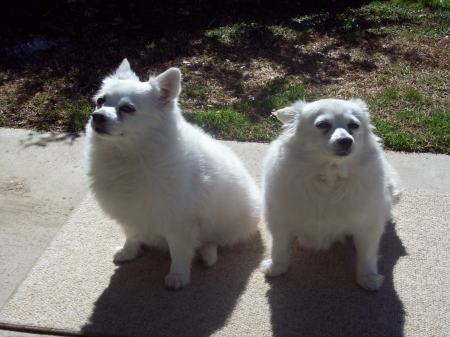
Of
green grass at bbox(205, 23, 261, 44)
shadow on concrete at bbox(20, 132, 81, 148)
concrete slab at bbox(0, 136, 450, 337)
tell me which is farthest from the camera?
green grass at bbox(205, 23, 261, 44)

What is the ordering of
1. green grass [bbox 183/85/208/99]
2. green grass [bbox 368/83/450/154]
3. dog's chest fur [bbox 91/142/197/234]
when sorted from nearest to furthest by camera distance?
dog's chest fur [bbox 91/142/197/234] < green grass [bbox 368/83/450/154] < green grass [bbox 183/85/208/99]

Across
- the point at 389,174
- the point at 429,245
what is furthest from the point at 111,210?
the point at 429,245

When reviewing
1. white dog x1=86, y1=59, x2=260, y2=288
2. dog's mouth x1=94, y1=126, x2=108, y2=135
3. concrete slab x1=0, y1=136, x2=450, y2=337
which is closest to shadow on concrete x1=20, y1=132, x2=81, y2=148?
concrete slab x1=0, y1=136, x2=450, y2=337

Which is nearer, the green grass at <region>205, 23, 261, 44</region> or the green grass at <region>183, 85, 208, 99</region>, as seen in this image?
the green grass at <region>183, 85, 208, 99</region>

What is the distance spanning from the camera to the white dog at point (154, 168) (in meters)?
3.10

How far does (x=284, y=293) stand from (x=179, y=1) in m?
7.26

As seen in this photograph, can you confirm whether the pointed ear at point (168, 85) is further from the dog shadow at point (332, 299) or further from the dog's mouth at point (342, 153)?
the dog shadow at point (332, 299)

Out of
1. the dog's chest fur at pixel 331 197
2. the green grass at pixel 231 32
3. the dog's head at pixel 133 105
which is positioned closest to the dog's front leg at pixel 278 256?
the dog's chest fur at pixel 331 197

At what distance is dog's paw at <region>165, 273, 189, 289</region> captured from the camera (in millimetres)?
3342

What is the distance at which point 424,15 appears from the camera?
876cm

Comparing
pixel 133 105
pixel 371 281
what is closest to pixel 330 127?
pixel 371 281

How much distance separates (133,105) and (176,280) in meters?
1.16

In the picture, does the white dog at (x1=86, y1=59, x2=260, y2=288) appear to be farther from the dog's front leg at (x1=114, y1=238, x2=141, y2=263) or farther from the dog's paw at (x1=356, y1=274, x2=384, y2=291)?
the dog's paw at (x1=356, y1=274, x2=384, y2=291)

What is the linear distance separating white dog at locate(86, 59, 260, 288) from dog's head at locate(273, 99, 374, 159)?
0.70 m
